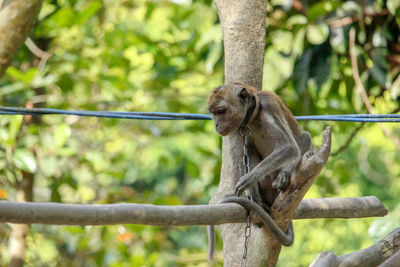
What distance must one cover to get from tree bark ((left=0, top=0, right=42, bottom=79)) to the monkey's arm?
1.81 m

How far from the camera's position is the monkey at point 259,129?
375 cm

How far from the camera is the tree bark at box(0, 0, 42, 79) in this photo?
13.7ft

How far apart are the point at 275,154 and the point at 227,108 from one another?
17.5 inches

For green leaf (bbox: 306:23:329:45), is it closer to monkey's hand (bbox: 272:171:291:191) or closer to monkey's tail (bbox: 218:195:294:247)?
monkey's hand (bbox: 272:171:291:191)

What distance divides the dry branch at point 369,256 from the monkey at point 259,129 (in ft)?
1.53

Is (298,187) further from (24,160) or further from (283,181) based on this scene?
(24,160)

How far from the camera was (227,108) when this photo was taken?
3910 millimetres

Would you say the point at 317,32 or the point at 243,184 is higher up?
the point at 317,32

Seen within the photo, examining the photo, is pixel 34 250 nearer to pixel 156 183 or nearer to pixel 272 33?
pixel 272 33

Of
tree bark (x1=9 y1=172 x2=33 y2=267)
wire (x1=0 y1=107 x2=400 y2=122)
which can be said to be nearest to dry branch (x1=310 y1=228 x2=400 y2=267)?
wire (x1=0 y1=107 x2=400 y2=122)

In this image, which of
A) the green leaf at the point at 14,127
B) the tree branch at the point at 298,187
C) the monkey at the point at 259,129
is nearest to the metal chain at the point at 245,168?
the monkey at the point at 259,129

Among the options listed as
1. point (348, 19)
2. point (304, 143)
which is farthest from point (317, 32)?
point (304, 143)

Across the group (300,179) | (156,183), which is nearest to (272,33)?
(300,179)

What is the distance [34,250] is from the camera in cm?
796
